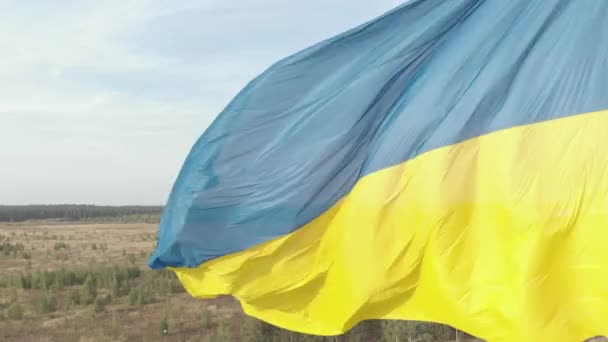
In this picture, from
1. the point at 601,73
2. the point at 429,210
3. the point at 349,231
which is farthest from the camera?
the point at 349,231

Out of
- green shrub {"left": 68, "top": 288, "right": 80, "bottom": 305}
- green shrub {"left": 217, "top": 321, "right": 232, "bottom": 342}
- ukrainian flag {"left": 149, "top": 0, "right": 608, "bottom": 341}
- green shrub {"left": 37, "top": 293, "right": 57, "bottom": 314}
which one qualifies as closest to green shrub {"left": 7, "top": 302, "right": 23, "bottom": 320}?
green shrub {"left": 37, "top": 293, "right": 57, "bottom": 314}

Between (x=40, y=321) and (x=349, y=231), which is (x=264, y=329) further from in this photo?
(x=349, y=231)

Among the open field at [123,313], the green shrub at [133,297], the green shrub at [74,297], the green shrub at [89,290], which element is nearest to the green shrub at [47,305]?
the open field at [123,313]

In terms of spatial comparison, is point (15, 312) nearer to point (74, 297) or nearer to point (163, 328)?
point (74, 297)

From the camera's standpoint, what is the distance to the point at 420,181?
462 cm

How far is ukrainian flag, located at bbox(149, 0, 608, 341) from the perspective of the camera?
4.07m

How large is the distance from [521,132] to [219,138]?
87.0 inches

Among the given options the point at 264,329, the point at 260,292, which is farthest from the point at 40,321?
the point at 260,292

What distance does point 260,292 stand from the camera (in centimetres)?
520

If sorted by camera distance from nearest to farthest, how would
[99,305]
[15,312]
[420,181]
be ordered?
1. [420,181]
2. [15,312]
3. [99,305]

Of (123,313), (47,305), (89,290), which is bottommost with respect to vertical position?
(123,313)

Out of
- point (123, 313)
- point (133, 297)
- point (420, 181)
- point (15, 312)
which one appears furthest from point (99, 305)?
point (420, 181)

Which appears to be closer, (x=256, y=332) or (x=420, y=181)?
(x=420, y=181)

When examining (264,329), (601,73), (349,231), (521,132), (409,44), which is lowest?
(264,329)
